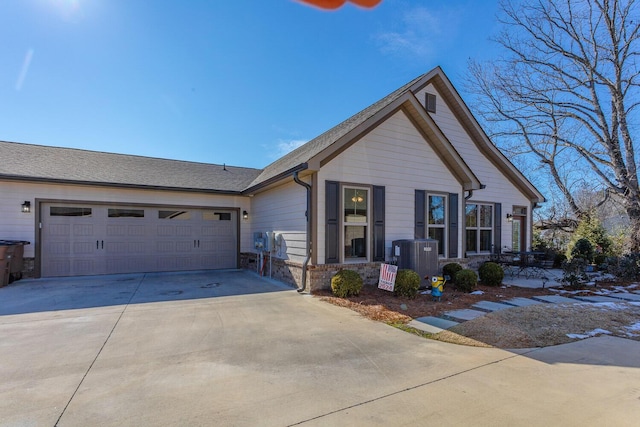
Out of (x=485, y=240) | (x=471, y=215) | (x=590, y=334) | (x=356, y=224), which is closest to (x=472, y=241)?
(x=485, y=240)

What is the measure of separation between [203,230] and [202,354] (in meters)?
8.30

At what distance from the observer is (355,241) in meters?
8.38

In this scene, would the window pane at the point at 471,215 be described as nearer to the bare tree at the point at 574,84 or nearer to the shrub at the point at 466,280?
the shrub at the point at 466,280

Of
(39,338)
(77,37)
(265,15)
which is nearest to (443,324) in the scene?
(265,15)

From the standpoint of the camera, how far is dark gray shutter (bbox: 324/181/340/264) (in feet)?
25.7

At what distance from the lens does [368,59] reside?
10.9 meters

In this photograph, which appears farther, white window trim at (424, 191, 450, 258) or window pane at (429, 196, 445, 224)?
window pane at (429, 196, 445, 224)

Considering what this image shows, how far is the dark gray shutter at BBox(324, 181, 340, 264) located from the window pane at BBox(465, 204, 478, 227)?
5.80 meters

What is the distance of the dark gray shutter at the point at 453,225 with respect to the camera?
9.67 metres

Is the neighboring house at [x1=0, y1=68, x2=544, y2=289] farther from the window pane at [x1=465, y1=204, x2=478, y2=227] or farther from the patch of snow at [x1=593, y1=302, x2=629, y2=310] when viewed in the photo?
the patch of snow at [x1=593, y1=302, x2=629, y2=310]

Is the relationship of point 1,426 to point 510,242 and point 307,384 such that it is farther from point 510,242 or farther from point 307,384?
point 510,242

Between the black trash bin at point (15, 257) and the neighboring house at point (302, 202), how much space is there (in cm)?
27

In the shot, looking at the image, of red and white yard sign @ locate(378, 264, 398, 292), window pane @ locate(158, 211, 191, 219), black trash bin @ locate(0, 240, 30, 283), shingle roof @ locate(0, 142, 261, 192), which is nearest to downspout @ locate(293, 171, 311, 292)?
red and white yard sign @ locate(378, 264, 398, 292)

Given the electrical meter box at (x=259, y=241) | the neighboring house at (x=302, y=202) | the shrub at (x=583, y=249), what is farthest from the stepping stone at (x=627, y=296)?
the electrical meter box at (x=259, y=241)
